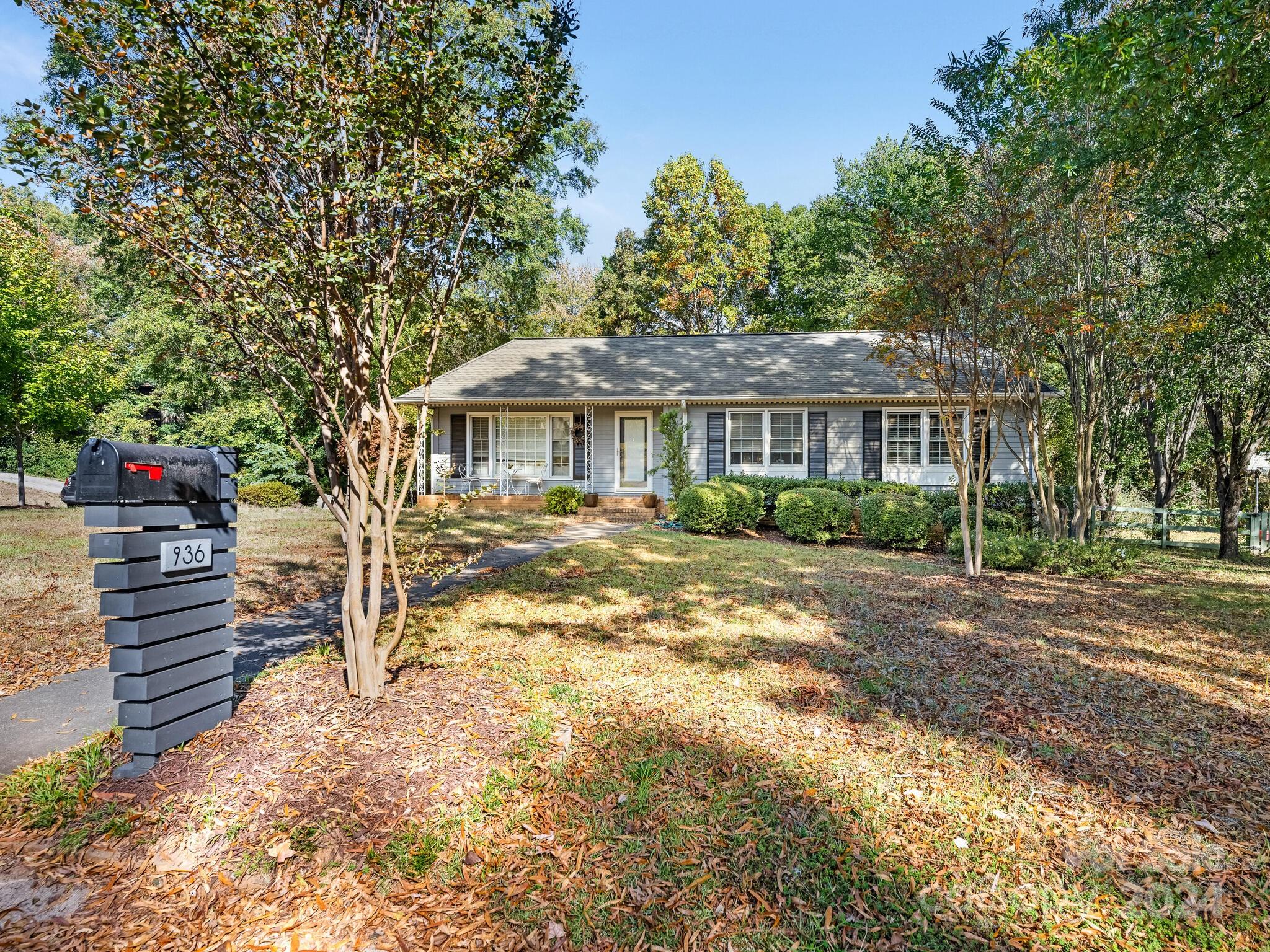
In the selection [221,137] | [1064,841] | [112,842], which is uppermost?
[221,137]

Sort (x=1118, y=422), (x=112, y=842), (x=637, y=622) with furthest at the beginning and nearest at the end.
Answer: (x=1118, y=422), (x=637, y=622), (x=112, y=842)

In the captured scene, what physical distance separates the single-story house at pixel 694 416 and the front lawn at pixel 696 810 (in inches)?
402

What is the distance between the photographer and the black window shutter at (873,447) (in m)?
14.7

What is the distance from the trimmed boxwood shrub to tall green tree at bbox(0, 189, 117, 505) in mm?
13040

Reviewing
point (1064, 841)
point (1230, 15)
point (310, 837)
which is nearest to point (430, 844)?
point (310, 837)

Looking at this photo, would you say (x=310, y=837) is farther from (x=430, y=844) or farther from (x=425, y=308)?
(x=425, y=308)

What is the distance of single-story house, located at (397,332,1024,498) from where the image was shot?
14641 mm

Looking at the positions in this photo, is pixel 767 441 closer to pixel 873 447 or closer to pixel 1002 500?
pixel 873 447

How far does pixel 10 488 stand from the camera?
18.2 metres

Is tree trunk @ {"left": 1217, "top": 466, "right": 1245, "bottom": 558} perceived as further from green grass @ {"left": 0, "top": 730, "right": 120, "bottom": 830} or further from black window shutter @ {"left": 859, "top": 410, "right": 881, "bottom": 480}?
green grass @ {"left": 0, "top": 730, "right": 120, "bottom": 830}

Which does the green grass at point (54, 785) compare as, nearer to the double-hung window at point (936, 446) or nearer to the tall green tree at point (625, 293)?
the double-hung window at point (936, 446)

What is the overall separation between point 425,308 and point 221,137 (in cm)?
148

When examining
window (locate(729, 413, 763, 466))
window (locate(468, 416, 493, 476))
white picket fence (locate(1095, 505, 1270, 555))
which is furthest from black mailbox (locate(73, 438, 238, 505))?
white picket fence (locate(1095, 505, 1270, 555))


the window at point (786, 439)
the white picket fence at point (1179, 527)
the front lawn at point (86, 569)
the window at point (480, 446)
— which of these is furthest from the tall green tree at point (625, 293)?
the white picket fence at point (1179, 527)
